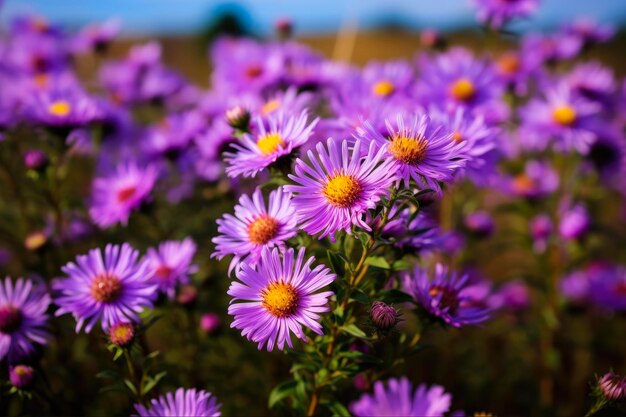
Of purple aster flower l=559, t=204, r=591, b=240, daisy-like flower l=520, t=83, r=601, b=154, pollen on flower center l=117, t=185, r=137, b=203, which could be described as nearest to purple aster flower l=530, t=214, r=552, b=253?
purple aster flower l=559, t=204, r=591, b=240

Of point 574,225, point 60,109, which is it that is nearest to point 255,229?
point 60,109

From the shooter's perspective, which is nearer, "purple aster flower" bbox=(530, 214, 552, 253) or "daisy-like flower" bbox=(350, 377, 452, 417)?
"daisy-like flower" bbox=(350, 377, 452, 417)

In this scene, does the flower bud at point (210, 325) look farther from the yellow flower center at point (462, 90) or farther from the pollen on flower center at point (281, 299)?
the yellow flower center at point (462, 90)

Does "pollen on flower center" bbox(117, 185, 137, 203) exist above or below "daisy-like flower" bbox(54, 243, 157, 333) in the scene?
below

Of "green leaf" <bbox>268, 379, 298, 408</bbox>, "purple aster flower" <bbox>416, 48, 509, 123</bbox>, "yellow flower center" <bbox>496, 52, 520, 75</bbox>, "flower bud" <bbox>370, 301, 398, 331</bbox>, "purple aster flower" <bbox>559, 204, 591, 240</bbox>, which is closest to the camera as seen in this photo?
"flower bud" <bbox>370, 301, 398, 331</bbox>

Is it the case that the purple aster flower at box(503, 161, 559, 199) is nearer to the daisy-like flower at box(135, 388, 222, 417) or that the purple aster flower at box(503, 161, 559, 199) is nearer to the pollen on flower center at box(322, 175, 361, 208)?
the pollen on flower center at box(322, 175, 361, 208)

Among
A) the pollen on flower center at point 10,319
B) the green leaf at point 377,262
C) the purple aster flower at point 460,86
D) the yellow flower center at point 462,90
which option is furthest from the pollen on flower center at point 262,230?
the yellow flower center at point 462,90
